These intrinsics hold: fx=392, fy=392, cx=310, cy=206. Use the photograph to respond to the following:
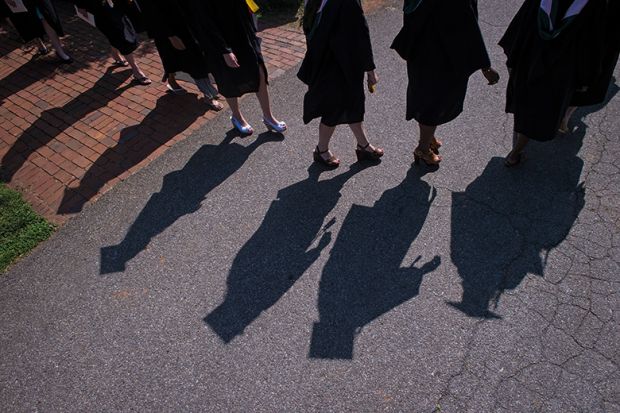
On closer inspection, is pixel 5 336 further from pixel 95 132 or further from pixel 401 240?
pixel 401 240

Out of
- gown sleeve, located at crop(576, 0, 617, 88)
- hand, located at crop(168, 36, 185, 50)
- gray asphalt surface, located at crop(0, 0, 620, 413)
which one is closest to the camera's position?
gray asphalt surface, located at crop(0, 0, 620, 413)

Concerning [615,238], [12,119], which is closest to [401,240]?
[615,238]

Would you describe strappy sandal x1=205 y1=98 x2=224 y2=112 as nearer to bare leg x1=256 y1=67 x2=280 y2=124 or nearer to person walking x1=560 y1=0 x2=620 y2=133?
bare leg x1=256 y1=67 x2=280 y2=124

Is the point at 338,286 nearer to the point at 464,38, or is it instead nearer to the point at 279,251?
the point at 279,251

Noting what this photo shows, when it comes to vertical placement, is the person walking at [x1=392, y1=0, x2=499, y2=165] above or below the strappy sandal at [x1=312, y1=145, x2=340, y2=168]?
above

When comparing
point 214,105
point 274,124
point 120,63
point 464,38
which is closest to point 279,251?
point 274,124

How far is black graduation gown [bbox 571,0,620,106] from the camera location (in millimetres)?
2736

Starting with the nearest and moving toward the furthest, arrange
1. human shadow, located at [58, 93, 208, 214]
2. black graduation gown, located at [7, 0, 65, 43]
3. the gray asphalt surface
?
the gray asphalt surface < human shadow, located at [58, 93, 208, 214] < black graduation gown, located at [7, 0, 65, 43]

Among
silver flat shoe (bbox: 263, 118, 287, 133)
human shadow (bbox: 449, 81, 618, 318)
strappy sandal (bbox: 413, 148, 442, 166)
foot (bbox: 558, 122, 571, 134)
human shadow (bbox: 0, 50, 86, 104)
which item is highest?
human shadow (bbox: 0, 50, 86, 104)

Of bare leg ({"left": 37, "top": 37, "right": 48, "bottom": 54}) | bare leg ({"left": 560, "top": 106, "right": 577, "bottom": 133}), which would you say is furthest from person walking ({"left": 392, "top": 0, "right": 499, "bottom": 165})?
bare leg ({"left": 37, "top": 37, "right": 48, "bottom": 54})

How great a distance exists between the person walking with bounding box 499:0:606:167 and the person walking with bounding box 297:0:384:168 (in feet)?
3.84

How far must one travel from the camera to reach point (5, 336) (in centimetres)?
291

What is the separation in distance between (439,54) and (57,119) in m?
4.54

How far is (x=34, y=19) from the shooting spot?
18.1ft
